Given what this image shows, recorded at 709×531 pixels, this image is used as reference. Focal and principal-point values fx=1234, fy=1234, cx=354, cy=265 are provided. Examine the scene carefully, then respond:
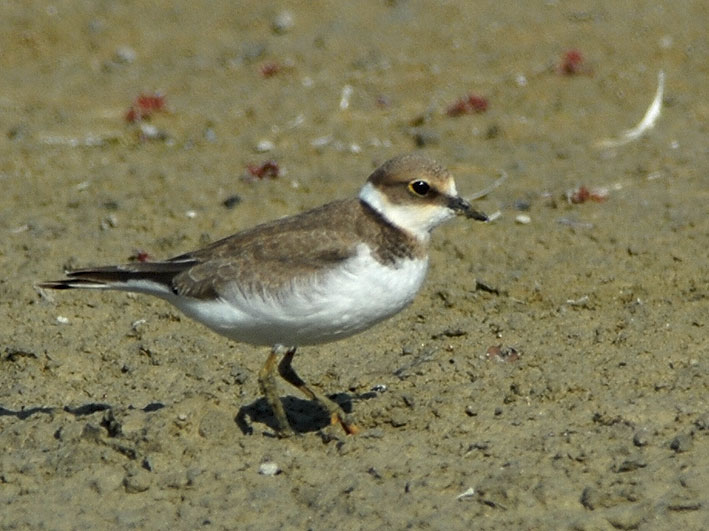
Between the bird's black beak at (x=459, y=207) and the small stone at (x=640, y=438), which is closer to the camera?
the small stone at (x=640, y=438)

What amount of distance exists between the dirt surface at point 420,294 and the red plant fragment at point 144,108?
22 cm

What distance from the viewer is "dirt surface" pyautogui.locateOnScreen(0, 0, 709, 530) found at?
6.23 meters

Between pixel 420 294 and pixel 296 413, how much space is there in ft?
5.28

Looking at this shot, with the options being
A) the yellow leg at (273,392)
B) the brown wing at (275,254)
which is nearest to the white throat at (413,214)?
the brown wing at (275,254)

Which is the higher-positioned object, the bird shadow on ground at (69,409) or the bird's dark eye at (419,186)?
the bird's dark eye at (419,186)

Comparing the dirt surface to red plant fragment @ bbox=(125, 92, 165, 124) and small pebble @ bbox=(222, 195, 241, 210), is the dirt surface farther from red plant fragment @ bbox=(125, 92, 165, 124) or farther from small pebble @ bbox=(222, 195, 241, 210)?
red plant fragment @ bbox=(125, 92, 165, 124)

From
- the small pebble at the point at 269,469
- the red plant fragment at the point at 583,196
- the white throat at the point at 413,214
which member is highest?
the white throat at the point at 413,214

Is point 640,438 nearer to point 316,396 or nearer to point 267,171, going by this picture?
point 316,396

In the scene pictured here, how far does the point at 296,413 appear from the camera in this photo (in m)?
7.53

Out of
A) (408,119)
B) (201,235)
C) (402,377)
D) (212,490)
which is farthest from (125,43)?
(212,490)

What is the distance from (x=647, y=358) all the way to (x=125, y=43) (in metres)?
10.1

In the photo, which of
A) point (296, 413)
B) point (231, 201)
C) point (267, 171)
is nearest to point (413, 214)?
point (296, 413)

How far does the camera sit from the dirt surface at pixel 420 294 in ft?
20.5

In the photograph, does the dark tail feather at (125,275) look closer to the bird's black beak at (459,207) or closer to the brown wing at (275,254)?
Result: the brown wing at (275,254)
